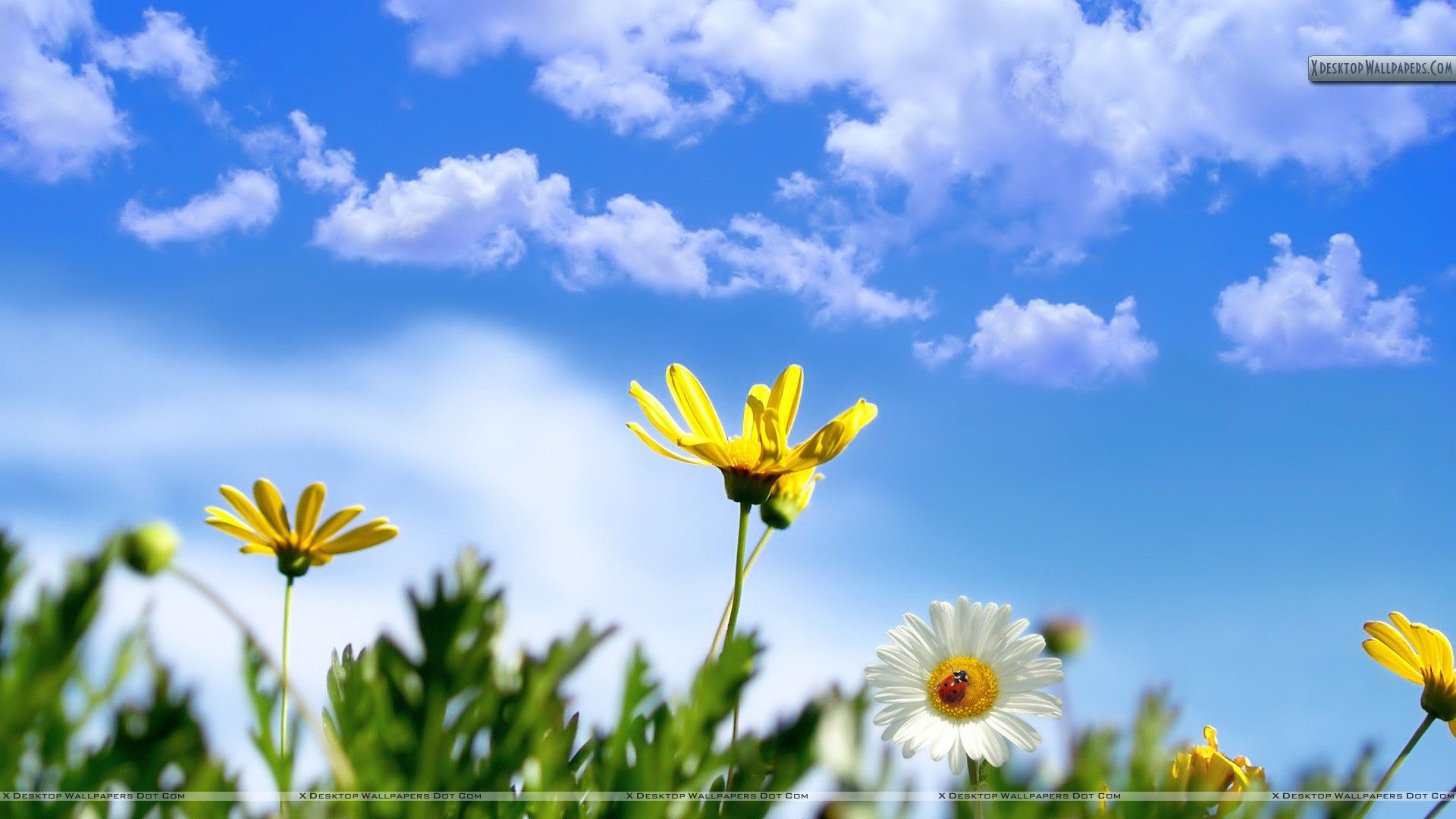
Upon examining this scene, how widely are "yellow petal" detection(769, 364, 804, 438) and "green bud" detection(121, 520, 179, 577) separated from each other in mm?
562

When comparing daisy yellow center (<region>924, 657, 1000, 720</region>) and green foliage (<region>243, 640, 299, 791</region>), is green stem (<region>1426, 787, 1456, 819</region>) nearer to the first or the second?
daisy yellow center (<region>924, 657, 1000, 720</region>)

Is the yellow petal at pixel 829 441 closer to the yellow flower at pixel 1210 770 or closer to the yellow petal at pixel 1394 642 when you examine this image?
the yellow flower at pixel 1210 770

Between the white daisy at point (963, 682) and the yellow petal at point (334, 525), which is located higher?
the yellow petal at point (334, 525)

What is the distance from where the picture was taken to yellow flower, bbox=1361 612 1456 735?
1095mm

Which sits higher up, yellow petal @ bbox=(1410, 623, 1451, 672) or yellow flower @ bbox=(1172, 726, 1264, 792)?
yellow petal @ bbox=(1410, 623, 1451, 672)

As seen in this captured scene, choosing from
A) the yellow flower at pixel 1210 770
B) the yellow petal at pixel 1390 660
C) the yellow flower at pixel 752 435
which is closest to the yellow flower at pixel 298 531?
the yellow flower at pixel 752 435

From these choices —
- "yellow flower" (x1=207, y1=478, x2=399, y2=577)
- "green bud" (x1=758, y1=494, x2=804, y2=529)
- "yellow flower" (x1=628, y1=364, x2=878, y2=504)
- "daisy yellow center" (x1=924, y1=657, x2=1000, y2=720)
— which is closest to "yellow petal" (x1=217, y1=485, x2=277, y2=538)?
"yellow flower" (x1=207, y1=478, x2=399, y2=577)

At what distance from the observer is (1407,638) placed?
1.12m

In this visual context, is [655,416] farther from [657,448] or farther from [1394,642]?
[1394,642]

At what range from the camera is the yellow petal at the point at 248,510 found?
3.32 ft

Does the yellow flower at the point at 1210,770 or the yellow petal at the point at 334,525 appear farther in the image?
the yellow petal at the point at 334,525

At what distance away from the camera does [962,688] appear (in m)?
1.05

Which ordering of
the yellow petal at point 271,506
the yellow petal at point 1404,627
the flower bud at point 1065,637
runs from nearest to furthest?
1. the yellow petal at point 271,506
2. the yellow petal at point 1404,627
3. the flower bud at point 1065,637

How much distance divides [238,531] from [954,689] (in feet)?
2.23
